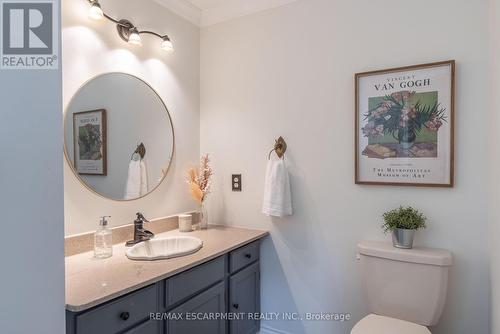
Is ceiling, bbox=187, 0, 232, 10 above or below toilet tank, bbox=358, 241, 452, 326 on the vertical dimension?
above

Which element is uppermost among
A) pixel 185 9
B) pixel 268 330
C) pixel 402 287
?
pixel 185 9

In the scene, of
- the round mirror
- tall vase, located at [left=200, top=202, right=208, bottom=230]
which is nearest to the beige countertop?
tall vase, located at [left=200, top=202, right=208, bottom=230]

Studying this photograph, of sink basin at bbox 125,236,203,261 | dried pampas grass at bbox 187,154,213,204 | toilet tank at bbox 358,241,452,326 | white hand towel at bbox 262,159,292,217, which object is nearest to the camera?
toilet tank at bbox 358,241,452,326

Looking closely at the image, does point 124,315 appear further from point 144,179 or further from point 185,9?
point 185,9

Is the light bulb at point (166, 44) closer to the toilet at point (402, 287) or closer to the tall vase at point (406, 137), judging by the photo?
the tall vase at point (406, 137)

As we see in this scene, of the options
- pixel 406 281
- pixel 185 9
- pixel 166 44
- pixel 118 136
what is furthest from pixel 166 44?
pixel 406 281

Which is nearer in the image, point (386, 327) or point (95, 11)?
point (386, 327)

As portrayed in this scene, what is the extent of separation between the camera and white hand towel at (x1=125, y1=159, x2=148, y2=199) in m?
1.90

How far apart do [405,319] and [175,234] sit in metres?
1.46

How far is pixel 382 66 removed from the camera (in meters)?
1.78

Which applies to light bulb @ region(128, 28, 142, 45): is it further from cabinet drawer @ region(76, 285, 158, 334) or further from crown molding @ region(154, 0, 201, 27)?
cabinet drawer @ region(76, 285, 158, 334)

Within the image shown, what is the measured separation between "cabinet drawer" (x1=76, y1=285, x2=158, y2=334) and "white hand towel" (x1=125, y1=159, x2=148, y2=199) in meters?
0.76

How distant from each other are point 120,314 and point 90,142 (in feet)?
3.18

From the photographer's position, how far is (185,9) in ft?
7.42
